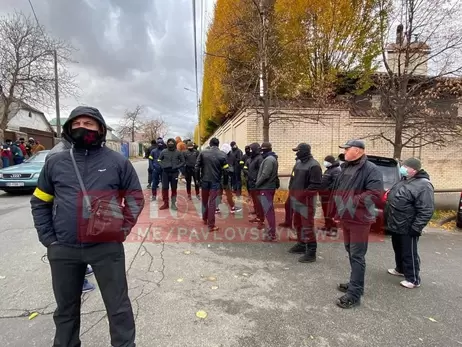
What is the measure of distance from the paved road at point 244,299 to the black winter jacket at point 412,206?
2.55 feet

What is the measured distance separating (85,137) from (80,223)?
610mm

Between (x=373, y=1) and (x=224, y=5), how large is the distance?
557 cm

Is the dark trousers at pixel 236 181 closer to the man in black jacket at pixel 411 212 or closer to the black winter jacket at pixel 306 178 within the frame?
the black winter jacket at pixel 306 178

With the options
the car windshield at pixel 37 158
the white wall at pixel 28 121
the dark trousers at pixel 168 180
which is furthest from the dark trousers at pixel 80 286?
the white wall at pixel 28 121

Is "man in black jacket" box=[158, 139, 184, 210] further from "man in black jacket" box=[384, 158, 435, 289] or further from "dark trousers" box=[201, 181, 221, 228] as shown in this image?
"man in black jacket" box=[384, 158, 435, 289]

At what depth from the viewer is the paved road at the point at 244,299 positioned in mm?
2553

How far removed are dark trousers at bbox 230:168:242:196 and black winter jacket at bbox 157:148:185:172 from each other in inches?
98.3

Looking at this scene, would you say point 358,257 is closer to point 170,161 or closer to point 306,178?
point 306,178

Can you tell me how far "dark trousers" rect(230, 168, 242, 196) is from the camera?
365 inches

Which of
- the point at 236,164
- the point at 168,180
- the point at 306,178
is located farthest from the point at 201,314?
the point at 236,164

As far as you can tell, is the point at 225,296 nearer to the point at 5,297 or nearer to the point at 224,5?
the point at 5,297

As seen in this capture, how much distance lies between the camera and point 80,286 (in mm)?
2119

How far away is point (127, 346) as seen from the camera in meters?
2.08

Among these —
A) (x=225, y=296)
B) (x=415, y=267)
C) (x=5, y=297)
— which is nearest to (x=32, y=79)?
(x=5, y=297)
